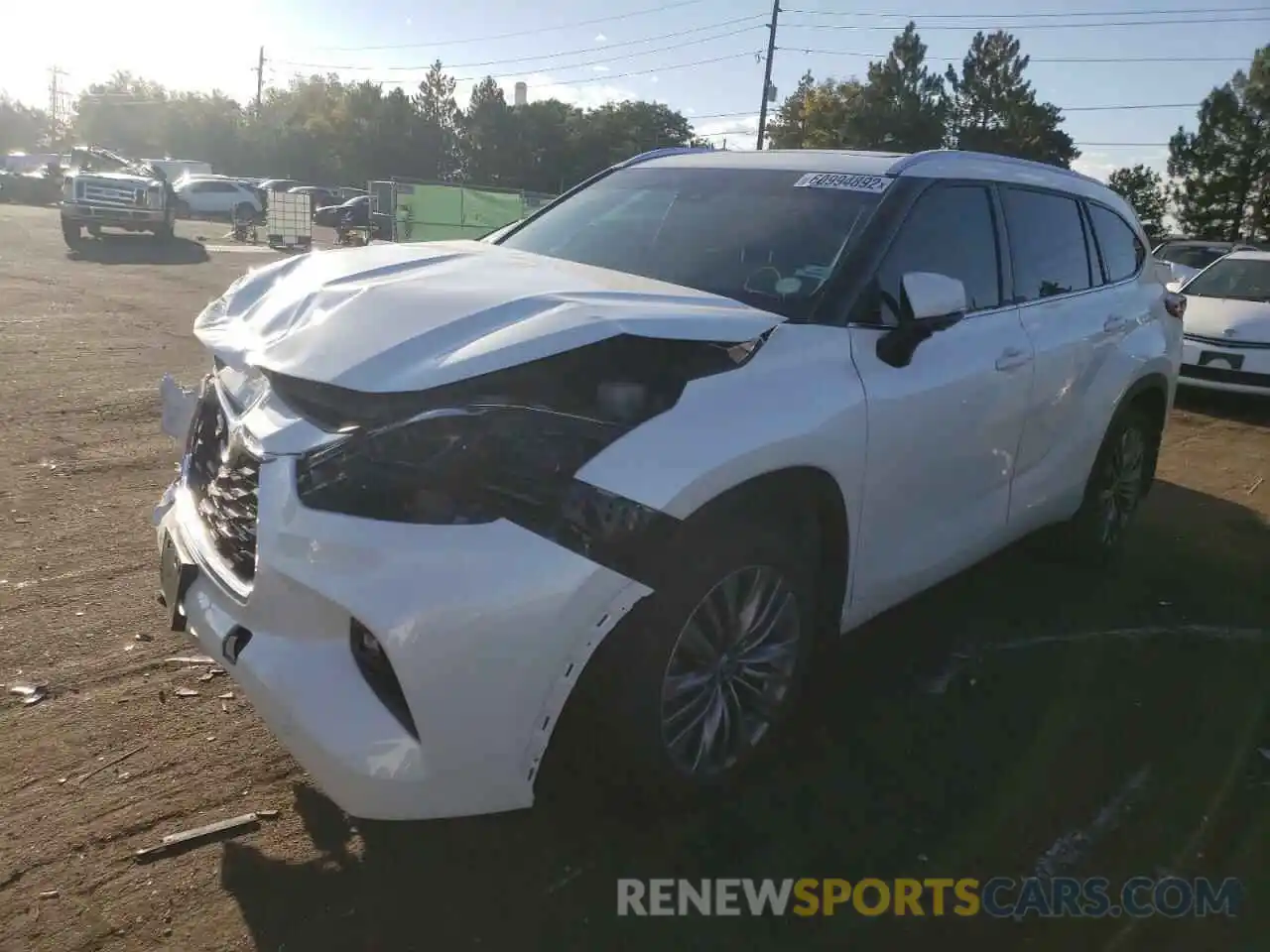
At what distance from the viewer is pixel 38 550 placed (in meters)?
4.54

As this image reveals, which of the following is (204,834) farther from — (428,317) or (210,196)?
(210,196)

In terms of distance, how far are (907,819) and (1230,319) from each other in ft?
29.6

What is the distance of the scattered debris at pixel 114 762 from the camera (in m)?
2.99

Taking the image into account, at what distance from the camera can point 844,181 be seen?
3.67 metres

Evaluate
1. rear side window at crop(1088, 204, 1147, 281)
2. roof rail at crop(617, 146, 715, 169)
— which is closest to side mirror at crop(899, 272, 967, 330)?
roof rail at crop(617, 146, 715, 169)

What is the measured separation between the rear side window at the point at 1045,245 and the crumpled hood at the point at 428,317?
1.69 m

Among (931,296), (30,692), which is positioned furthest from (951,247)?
(30,692)

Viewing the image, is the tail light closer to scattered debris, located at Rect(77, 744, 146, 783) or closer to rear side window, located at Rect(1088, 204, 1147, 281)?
rear side window, located at Rect(1088, 204, 1147, 281)

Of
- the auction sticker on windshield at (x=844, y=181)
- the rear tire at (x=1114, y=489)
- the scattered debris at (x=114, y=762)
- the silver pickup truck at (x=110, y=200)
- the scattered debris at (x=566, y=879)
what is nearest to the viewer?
the scattered debris at (x=566, y=879)

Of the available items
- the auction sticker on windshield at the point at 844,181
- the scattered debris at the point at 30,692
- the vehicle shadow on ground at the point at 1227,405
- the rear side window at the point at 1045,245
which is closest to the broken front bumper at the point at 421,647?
the scattered debris at the point at 30,692

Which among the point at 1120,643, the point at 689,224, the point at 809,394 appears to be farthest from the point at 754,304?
the point at 1120,643

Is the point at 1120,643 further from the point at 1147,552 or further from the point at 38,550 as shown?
the point at 38,550

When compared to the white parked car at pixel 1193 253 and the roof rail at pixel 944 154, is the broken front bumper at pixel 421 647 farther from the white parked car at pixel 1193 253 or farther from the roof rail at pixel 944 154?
the white parked car at pixel 1193 253

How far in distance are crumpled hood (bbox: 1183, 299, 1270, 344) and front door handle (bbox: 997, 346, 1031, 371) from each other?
290 inches
